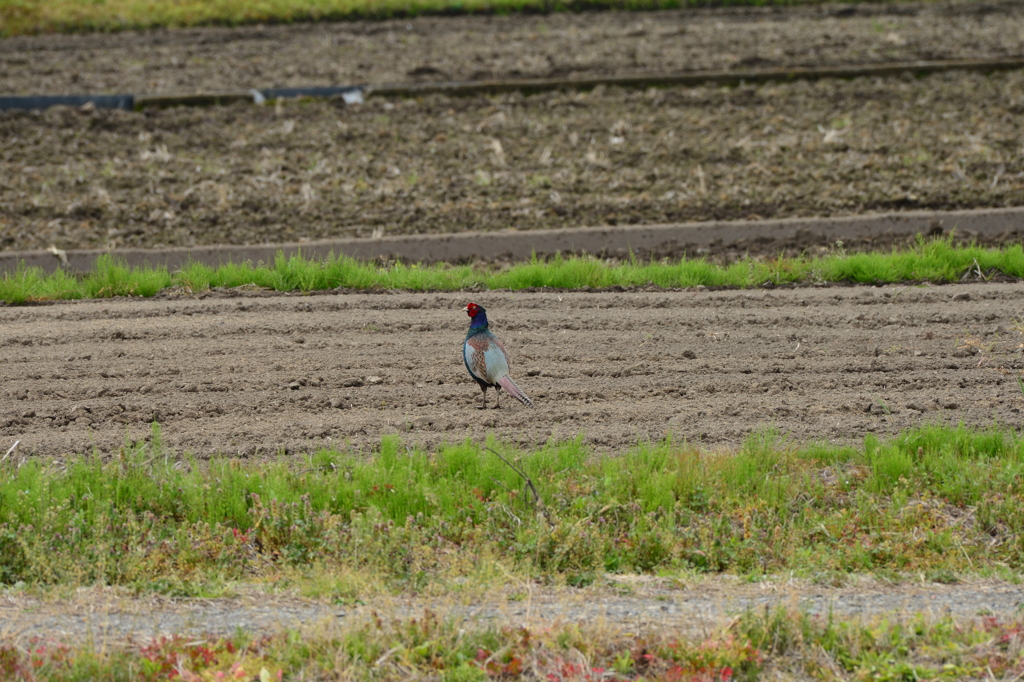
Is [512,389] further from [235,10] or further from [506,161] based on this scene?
[235,10]

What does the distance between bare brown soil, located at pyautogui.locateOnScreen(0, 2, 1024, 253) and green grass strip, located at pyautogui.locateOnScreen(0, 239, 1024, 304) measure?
1.24m

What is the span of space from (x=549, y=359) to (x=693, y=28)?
11571mm

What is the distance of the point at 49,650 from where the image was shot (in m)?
3.75

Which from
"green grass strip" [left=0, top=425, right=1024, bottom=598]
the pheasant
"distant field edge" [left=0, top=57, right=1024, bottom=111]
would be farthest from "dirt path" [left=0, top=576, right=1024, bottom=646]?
"distant field edge" [left=0, top=57, right=1024, bottom=111]

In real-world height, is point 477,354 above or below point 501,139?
below

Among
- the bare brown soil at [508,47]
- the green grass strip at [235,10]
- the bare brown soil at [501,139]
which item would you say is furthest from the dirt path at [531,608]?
the green grass strip at [235,10]

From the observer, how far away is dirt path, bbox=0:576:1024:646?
13.1 feet

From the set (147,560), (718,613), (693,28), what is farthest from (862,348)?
(693,28)

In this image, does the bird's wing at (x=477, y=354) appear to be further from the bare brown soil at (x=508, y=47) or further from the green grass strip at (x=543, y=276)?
the bare brown soil at (x=508, y=47)

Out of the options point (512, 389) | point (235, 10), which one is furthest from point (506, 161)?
point (235, 10)

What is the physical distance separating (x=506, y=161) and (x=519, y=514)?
716 centimetres

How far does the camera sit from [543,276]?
335 inches

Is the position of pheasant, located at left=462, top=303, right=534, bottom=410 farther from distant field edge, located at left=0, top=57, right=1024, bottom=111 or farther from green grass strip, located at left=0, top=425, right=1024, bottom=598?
distant field edge, located at left=0, top=57, right=1024, bottom=111

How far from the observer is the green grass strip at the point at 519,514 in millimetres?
4656
